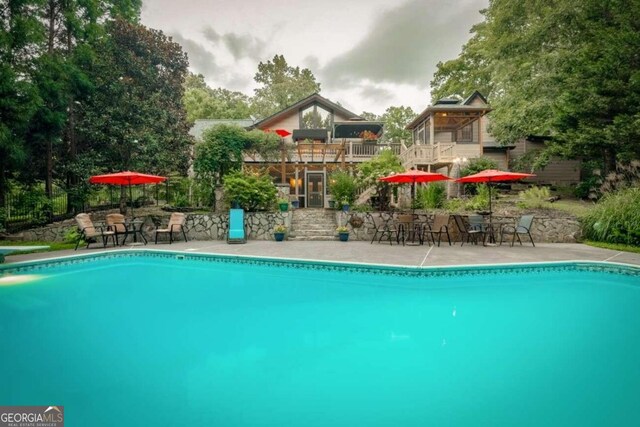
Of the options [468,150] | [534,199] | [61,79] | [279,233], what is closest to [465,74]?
[468,150]

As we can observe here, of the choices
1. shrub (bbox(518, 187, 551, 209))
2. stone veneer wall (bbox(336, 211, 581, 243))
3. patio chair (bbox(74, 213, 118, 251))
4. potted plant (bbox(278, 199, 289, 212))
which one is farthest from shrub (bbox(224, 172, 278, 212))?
shrub (bbox(518, 187, 551, 209))

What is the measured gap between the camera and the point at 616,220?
10609mm

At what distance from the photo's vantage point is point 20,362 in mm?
3873

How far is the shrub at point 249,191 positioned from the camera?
1352 centimetres

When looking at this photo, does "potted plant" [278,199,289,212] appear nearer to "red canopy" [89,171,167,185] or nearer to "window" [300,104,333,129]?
"red canopy" [89,171,167,185]

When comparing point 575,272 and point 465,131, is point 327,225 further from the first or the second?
point 465,131

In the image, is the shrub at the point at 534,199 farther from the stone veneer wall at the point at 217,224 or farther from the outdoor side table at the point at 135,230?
the outdoor side table at the point at 135,230

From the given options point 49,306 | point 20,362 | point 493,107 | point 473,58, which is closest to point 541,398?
point 20,362

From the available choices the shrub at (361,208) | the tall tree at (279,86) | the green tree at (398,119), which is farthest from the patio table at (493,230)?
the tall tree at (279,86)

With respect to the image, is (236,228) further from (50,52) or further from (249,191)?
(50,52)

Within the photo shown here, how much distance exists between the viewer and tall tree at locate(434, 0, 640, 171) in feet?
42.1

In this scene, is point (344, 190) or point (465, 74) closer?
point (344, 190)

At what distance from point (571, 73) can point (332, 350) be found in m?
17.1

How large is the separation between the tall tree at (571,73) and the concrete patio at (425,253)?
5612mm
